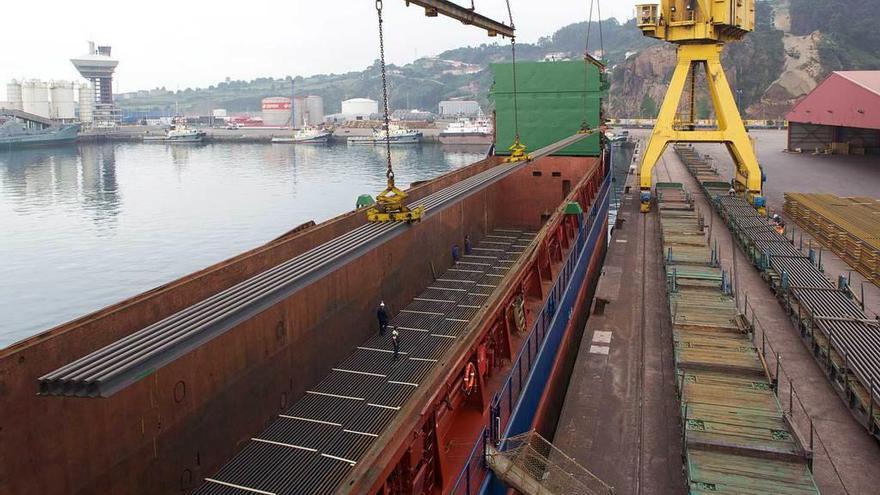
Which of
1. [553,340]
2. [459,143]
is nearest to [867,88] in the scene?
[553,340]

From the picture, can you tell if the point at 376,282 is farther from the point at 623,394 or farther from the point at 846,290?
the point at 846,290

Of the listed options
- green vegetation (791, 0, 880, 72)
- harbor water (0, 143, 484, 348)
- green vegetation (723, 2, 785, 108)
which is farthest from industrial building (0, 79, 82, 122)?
green vegetation (791, 0, 880, 72)

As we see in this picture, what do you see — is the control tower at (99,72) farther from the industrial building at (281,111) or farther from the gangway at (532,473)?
the gangway at (532,473)

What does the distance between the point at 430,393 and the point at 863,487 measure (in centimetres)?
621

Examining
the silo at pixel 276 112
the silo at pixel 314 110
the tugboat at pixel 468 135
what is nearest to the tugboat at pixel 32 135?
the silo at pixel 276 112

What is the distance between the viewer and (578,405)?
1125cm

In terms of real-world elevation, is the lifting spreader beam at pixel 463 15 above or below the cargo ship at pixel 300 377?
above

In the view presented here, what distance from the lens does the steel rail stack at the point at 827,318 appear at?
10367 mm

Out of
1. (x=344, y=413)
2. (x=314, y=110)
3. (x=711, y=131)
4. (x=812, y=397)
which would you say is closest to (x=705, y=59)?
(x=711, y=131)

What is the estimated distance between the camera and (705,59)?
28859mm

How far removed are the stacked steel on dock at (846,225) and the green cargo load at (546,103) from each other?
8640 mm

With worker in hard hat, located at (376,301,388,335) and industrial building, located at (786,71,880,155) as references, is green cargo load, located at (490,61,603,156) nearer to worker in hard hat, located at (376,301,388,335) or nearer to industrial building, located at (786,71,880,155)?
worker in hard hat, located at (376,301,388,335)

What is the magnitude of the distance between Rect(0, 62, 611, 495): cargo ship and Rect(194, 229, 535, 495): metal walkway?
1.2 inches

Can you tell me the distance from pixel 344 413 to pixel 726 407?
5.58 m
